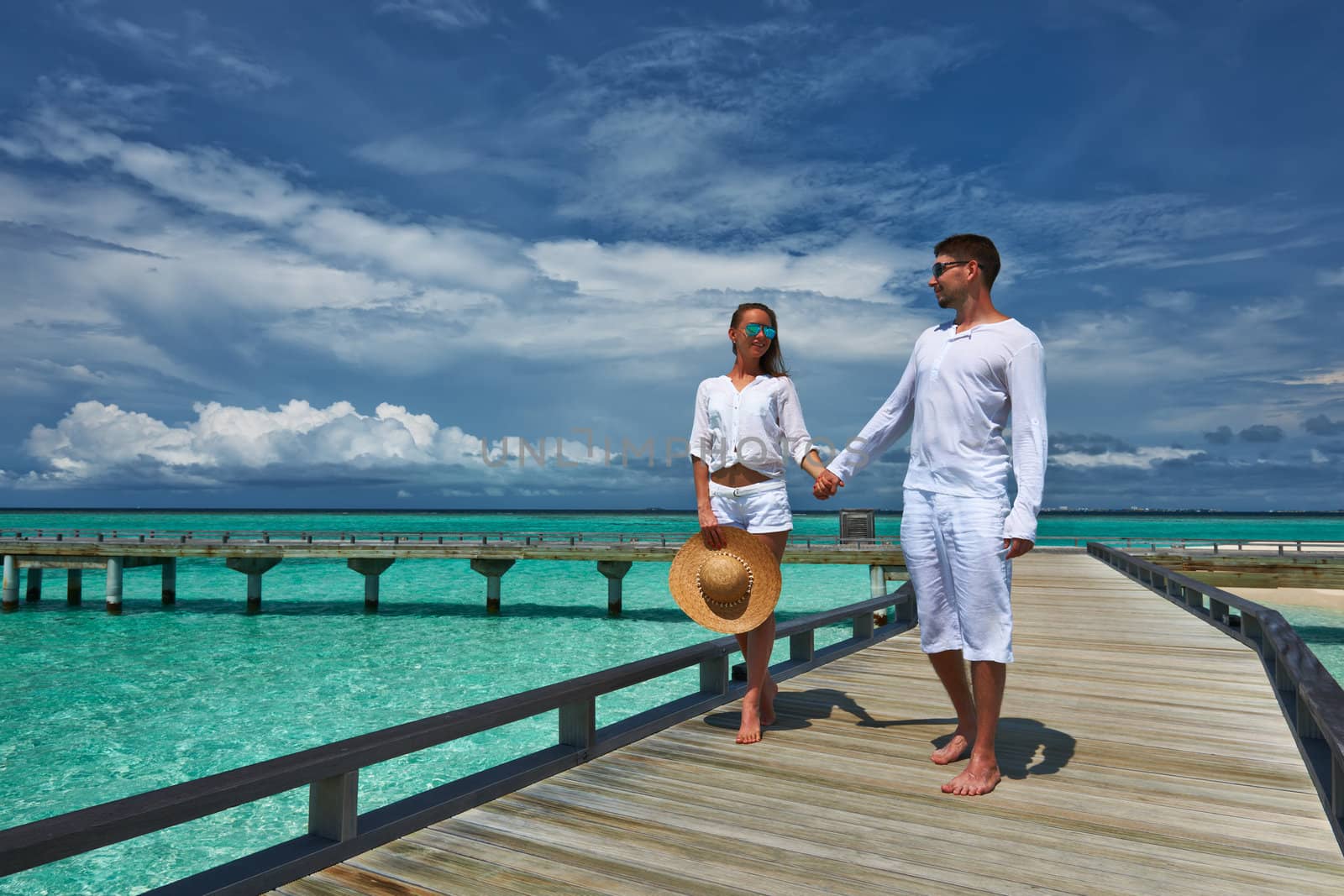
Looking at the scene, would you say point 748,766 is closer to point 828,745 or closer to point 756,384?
point 828,745

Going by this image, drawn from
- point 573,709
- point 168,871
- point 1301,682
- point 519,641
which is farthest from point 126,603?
point 1301,682

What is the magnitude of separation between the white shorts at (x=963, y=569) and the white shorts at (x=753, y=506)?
68cm

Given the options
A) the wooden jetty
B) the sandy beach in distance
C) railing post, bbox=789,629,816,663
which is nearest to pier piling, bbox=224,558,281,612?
the wooden jetty

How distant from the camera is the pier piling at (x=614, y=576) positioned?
28078 millimetres

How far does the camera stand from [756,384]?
3869 mm

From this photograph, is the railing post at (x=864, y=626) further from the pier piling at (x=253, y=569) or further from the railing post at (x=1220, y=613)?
the pier piling at (x=253, y=569)

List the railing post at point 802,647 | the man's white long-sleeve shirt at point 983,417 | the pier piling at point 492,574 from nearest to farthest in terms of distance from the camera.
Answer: the man's white long-sleeve shirt at point 983,417, the railing post at point 802,647, the pier piling at point 492,574

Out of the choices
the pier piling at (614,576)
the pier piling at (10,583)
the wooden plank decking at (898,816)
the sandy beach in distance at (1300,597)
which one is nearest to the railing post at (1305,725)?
the wooden plank decking at (898,816)

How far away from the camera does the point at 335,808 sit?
258cm

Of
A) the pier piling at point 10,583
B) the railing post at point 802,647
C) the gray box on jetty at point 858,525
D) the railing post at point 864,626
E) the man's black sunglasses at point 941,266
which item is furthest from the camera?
the pier piling at point 10,583

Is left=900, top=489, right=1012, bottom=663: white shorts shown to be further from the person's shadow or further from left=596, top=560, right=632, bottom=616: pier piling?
left=596, top=560, right=632, bottom=616: pier piling

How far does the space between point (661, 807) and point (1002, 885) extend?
1204 mm

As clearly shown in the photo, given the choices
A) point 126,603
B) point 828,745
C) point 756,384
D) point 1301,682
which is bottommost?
point 126,603

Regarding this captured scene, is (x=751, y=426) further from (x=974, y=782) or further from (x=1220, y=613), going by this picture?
(x=1220, y=613)
